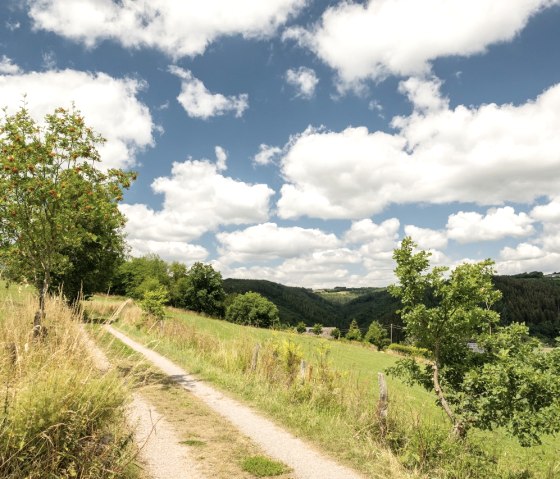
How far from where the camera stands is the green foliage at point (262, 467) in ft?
19.1

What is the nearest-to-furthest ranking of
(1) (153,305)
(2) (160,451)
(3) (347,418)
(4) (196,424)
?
(2) (160,451) → (4) (196,424) → (3) (347,418) → (1) (153,305)

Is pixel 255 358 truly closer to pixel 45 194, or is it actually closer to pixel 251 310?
pixel 45 194

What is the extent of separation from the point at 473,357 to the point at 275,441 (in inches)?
164

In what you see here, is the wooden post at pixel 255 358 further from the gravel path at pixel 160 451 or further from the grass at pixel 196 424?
the gravel path at pixel 160 451

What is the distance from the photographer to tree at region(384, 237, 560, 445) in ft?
20.2

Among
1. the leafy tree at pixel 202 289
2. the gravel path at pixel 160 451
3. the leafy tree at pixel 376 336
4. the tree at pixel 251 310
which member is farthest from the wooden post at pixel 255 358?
the leafy tree at pixel 376 336

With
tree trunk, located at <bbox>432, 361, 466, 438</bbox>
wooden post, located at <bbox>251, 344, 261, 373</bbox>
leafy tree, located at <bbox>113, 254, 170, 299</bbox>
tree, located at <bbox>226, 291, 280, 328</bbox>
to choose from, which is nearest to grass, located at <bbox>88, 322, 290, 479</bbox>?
tree trunk, located at <bbox>432, 361, 466, 438</bbox>

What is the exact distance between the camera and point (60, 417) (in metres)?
4.02

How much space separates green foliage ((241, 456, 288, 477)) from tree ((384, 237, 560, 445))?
3101mm

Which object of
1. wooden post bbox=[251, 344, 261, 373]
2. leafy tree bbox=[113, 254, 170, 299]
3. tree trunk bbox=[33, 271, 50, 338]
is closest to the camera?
tree trunk bbox=[33, 271, 50, 338]

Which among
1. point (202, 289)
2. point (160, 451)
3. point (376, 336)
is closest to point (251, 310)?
point (202, 289)

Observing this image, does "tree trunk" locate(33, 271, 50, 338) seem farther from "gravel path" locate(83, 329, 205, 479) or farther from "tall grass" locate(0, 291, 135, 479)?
"gravel path" locate(83, 329, 205, 479)

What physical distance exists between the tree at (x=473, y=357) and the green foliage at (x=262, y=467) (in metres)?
3.10

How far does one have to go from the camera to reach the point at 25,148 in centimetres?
874
